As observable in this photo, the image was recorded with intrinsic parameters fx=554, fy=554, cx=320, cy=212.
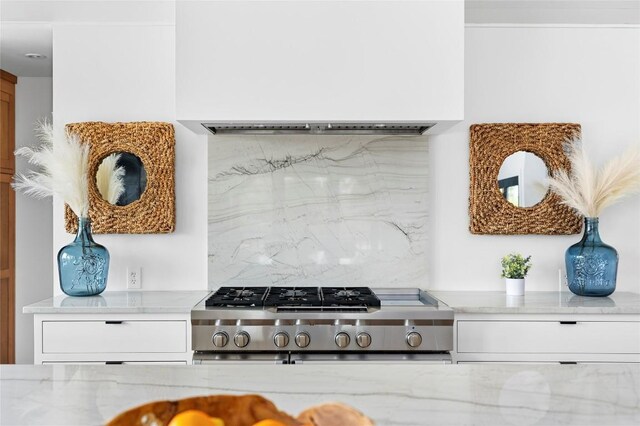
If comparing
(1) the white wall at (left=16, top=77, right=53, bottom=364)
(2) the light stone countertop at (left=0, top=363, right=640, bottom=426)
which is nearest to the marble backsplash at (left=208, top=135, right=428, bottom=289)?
(1) the white wall at (left=16, top=77, right=53, bottom=364)

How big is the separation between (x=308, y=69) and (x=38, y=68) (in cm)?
217

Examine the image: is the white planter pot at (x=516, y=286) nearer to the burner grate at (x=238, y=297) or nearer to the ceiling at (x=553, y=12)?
the burner grate at (x=238, y=297)

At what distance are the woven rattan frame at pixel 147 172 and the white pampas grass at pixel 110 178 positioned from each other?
3 cm

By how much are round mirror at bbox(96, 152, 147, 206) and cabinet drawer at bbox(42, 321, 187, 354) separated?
2.75 ft

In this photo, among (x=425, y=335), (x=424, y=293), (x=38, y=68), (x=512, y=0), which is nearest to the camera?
(x=425, y=335)

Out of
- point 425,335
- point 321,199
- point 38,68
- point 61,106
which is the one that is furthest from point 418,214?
point 38,68

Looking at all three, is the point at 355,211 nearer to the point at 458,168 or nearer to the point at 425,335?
the point at 458,168

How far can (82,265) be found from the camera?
2.94 meters

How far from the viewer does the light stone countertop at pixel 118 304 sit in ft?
8.75

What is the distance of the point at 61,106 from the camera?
3266 mm

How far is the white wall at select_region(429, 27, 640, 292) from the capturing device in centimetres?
332

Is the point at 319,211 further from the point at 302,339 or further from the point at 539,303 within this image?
the point at 539,303

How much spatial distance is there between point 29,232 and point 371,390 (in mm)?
3530

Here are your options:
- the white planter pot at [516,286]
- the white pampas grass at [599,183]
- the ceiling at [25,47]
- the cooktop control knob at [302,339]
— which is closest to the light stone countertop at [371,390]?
the cooktop control knob at [302,339]
